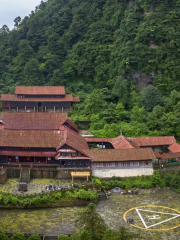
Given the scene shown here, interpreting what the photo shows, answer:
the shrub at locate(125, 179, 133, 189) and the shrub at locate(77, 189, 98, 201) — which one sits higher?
the shrub at locate(125, 179, 133, 189)

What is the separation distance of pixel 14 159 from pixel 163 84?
111ft

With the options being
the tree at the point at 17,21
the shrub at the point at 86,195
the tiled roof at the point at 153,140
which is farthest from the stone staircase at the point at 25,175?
the tree at the point at 17,21

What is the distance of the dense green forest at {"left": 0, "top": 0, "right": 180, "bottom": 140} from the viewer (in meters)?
54.3

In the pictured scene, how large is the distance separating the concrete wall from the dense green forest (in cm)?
1036

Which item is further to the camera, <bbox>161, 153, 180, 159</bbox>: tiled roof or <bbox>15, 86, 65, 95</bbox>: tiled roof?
<bbox>15, 86, 65, 95</bbox>: tiled roof

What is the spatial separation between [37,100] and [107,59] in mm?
21145

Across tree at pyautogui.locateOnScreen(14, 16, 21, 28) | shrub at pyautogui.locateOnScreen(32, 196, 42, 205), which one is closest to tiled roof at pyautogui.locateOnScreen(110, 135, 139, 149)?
shrub at pyautogui.locateOnScreen(32, 196, 42, 205)

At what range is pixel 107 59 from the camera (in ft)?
239

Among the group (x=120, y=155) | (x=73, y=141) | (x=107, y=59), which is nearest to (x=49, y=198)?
(x=73, y=141)

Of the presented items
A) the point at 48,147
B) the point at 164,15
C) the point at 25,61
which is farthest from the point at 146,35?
the point at 48,147

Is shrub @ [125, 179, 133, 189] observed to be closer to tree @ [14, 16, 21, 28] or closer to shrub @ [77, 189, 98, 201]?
shrub @ [77, 189, 98, 201]

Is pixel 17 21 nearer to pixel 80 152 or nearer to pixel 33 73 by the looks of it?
pixel 33 73

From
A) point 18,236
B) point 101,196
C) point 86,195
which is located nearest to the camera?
point 18,236

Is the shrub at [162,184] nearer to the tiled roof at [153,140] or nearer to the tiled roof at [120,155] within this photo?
the tiled roof at [120,155]
